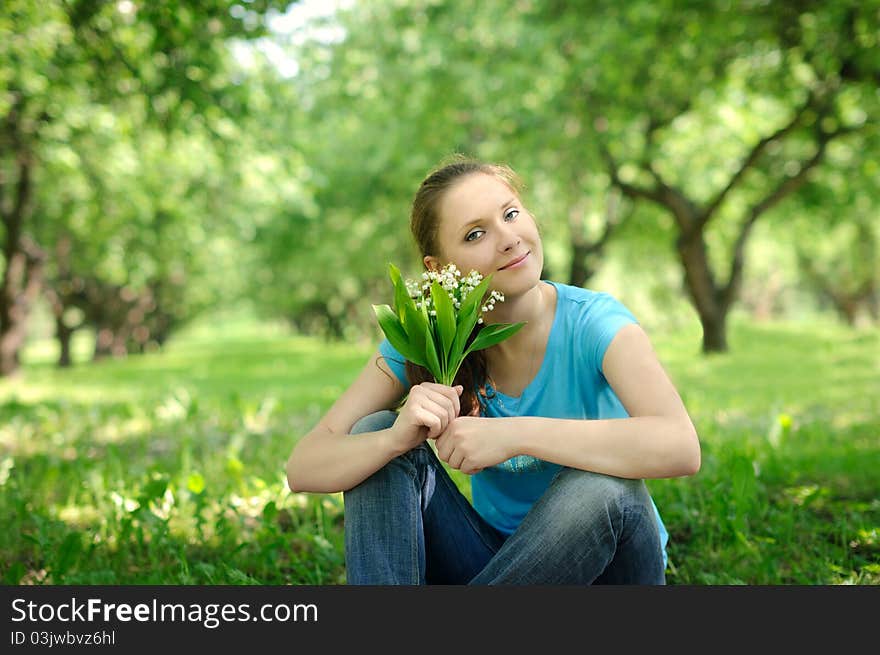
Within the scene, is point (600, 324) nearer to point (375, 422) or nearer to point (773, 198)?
point (375, 422)

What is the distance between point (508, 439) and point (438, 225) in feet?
2.48

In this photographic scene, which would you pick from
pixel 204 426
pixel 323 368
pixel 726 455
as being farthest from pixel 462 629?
pixel 323 368

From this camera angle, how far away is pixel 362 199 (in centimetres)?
1911

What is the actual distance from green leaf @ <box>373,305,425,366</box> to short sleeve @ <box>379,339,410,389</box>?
0.93ft

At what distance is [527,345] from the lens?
2.44 m

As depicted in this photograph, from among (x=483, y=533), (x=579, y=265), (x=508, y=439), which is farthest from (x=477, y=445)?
(x=579, y=265)

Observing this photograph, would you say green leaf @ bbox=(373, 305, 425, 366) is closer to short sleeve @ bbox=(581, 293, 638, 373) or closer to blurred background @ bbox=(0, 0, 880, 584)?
short sleeve @ bbox=(581, 293, 638, 373)

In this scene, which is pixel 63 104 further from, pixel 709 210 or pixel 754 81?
pixel 709 210

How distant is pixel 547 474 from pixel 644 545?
38 cm

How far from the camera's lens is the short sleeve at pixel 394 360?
2.43 metres

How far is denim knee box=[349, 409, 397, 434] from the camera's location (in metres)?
2.23

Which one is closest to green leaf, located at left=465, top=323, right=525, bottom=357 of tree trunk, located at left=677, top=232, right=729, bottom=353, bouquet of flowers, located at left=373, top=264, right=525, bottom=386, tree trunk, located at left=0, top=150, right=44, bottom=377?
bouquet of flowers, located at left=373, top=264, right=525, bottom=386

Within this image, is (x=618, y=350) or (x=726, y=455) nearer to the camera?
(x=618, y=350)

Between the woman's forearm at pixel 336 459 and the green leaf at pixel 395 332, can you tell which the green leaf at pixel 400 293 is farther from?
the woman's forearm at pixel 336 459
